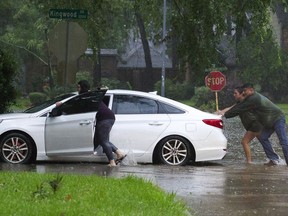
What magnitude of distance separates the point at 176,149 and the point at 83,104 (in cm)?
203

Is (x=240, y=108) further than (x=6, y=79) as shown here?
No

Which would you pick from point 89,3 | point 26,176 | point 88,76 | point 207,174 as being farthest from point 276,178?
point 88,76

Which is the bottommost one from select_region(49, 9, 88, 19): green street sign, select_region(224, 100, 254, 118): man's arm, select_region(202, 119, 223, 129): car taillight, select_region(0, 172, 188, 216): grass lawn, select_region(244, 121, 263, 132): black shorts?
select_region(0, 172, 188, 216): grass lawn

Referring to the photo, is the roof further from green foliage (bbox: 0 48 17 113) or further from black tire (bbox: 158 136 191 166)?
black tire (bbox: 158 136 191 166)

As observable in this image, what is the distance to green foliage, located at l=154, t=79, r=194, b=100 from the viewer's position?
2635 inches

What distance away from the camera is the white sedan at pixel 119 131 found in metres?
16.4

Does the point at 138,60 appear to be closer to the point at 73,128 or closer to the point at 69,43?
the point at 69,43

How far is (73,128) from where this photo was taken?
16422mm

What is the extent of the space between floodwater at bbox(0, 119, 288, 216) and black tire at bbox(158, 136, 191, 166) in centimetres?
26

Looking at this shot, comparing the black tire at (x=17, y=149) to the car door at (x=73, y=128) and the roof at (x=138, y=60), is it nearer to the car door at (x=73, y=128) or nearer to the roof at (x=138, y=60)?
the car door at (x=73, y=128)

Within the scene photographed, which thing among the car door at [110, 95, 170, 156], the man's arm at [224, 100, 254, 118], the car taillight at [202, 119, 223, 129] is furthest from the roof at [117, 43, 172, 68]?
the car door at [110, 95, 170, 156]

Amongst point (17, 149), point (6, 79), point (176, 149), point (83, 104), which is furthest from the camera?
point (6, 79)

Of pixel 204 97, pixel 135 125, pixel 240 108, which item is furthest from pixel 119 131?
pixel 204 97

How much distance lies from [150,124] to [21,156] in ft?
8.45
